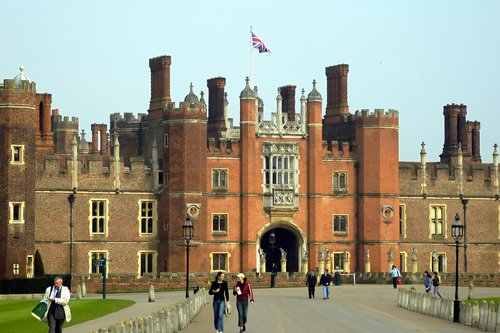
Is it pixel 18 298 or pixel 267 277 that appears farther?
pixel 267 277

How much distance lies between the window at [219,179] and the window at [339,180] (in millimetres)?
7304

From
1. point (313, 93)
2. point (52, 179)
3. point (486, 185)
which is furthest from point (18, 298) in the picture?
point (486, 185)

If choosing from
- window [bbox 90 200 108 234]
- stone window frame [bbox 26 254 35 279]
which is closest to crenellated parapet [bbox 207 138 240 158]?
window [bbox 90 200 108 234]

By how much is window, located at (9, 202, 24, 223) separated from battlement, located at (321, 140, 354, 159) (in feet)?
71.0

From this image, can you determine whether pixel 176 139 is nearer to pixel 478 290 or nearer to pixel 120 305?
pixel 478 290

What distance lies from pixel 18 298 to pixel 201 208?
2061 centimetres

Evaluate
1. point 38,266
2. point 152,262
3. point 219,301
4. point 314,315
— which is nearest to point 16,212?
point 38,266

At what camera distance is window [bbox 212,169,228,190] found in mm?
86875

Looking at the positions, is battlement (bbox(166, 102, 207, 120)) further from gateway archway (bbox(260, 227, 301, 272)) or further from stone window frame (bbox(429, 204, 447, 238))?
stone window frame (bbox(429, 204, 447, 238))

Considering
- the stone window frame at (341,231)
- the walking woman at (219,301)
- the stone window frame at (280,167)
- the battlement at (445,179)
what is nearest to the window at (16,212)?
the stone window frame at (280,167)

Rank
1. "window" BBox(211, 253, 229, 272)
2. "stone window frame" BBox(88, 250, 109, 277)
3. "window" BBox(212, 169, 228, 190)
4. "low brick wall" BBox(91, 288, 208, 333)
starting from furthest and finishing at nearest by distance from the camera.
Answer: "window" BBox(212, 169, 228, 190), "window" BBox(211, 253, 229, 272), "stone window frame" BBox(88, 250, 109, 277), "low brick wall" BBox(91, 288, 208, 333)

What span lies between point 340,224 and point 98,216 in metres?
15.4

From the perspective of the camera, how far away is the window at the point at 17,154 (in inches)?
2995

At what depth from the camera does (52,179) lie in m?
82.9
